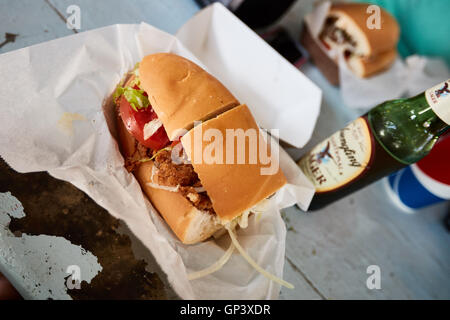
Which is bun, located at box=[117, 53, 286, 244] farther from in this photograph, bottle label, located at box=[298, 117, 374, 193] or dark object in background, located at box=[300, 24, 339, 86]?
dark object in background, located at box=[300, 24, 339, 86]

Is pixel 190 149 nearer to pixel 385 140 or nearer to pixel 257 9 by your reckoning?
pixel 385 140

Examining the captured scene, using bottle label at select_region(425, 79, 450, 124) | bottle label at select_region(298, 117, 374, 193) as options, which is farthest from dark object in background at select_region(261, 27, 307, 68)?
bottle label at select_region(425, 79, 450, 124)

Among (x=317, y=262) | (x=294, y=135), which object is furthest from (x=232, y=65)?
(x=317, y=262)

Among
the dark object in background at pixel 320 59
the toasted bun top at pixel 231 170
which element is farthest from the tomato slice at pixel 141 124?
the dark object in background at pixel 320 59

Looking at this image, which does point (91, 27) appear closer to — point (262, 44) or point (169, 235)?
point (262, 44)

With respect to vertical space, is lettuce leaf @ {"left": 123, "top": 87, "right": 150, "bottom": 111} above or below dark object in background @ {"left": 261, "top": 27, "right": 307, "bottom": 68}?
above

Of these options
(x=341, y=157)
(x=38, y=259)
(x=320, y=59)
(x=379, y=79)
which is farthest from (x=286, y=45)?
(x=38, y=259)
